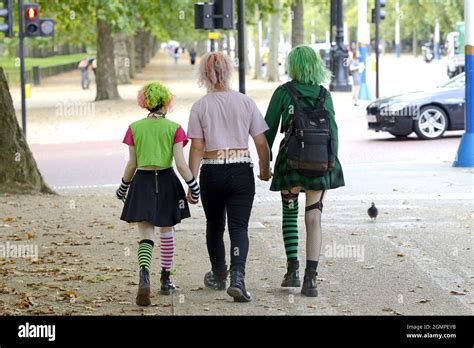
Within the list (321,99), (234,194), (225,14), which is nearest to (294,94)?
(321,99)

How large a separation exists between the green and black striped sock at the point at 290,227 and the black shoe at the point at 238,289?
0.72m

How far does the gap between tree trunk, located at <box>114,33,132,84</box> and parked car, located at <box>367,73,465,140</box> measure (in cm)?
2617

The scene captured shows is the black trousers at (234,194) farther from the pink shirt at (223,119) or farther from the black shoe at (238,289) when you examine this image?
the pink shirt at (223,119)

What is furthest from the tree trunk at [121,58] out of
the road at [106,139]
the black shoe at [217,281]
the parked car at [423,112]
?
the black shoe at [217,281]

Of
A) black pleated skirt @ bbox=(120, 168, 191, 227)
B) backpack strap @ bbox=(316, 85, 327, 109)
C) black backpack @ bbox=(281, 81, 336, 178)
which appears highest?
backpack strap @ bbox=(316, 85, 327, 109)

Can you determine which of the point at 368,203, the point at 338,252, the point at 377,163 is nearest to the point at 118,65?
the point at 377,163

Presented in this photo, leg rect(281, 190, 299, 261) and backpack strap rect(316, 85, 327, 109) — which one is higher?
backpack strap rect(316, 85, 327, 109)

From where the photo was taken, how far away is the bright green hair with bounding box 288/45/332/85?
27.8 feet

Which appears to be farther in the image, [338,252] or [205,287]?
[338,252]

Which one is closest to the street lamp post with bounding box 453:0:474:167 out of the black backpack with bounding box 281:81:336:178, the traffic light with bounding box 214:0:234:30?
the traffic light with bounding box 214:0:234:30

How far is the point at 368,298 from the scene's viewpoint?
28.0 ft

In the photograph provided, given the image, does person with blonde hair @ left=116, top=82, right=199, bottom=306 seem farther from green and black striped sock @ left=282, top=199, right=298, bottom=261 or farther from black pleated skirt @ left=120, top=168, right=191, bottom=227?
green and black striped sock @ left=282, top=199, right=298, bottom=261
